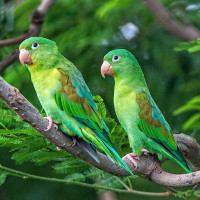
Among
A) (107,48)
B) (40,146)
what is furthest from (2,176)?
(107,48)

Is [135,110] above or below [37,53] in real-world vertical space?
below

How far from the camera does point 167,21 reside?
5242 mm

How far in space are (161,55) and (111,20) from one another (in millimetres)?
692

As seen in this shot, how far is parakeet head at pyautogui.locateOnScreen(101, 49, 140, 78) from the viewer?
125 inches

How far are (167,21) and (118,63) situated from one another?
2203 mm

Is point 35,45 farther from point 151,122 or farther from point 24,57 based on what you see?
point 151,122

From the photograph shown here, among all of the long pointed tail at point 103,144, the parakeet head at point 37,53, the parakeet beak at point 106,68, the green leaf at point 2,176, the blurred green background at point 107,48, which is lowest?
the blurred green background at point 107,48

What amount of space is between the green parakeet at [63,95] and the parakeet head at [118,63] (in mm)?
289

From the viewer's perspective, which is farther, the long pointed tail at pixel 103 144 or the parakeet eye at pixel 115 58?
the parakeet eye at pixel 115 58

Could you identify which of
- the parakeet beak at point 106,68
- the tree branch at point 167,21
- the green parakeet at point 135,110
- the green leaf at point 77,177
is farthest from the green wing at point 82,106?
the tree branch at point 167,21

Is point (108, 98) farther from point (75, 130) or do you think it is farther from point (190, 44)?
point (75, 130)

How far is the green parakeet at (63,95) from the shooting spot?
2.83 meters

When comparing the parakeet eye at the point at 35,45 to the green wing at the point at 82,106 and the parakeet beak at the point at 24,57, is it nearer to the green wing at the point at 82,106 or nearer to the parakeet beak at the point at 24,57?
the parakeet beak at the point at 24,57

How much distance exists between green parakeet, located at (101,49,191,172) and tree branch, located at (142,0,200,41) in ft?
6.48
